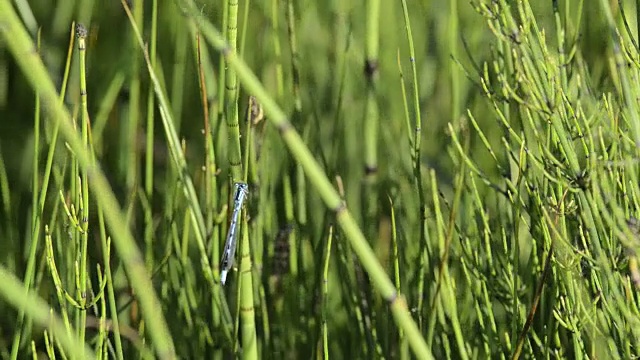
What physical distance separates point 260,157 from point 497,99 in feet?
1.24

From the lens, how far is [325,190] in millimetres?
566

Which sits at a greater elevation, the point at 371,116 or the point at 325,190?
the point at 371,116

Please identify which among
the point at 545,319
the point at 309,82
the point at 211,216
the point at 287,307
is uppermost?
the point at 309,82

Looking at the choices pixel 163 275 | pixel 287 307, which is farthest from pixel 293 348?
pixel 163 275

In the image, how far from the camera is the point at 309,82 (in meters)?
1.72

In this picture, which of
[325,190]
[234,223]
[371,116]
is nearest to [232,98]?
[234,223]

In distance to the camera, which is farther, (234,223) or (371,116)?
(371,116)

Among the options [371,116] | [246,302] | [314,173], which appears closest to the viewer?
[314,173]

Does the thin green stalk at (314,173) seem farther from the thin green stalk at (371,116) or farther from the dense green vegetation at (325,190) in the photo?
the thin green stalk at (371,116)

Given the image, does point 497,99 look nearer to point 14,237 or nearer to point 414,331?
point 414,331

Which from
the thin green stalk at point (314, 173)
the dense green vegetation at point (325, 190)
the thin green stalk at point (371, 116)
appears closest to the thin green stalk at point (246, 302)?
the dense green vegetation at point (325, 190)

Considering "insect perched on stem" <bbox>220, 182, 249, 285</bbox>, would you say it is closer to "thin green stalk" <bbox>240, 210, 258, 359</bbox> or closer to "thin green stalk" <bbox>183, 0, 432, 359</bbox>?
"thin green stalk" <bbox>240, 210, 258, 359</bbox>

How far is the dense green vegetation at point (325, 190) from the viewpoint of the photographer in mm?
818

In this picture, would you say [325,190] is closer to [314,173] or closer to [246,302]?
[314,173]
